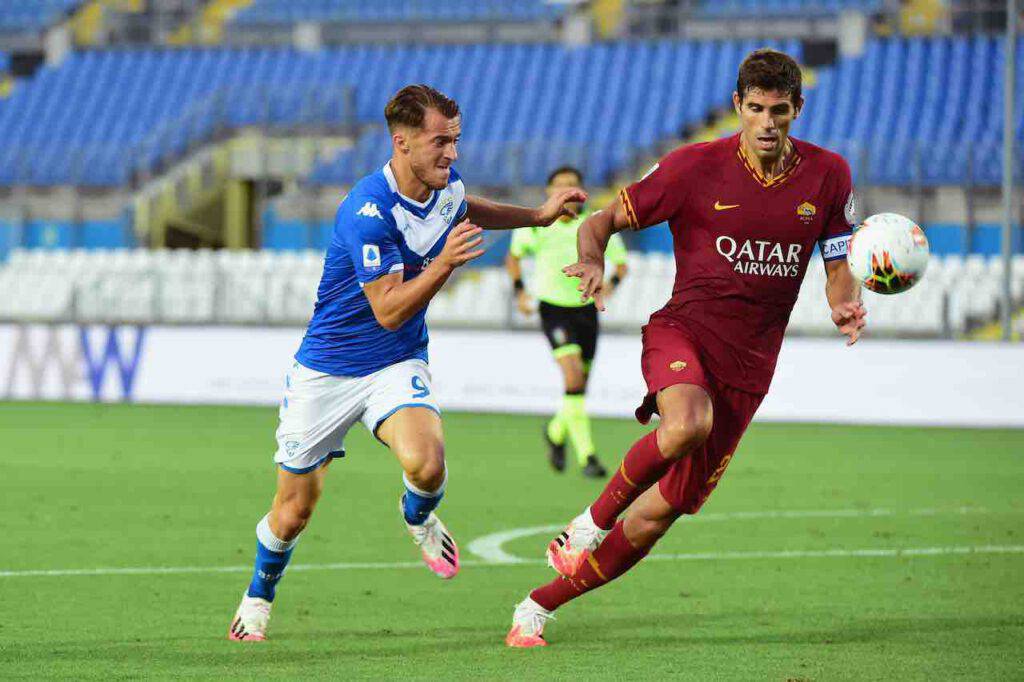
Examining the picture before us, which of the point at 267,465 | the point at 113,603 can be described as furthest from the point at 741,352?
the point at 267,465

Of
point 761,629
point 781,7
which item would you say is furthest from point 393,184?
point 781,7

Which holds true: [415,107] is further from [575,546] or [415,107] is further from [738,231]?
[575,546]

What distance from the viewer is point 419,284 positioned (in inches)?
243

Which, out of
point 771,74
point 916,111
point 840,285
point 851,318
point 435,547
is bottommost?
point 435,547

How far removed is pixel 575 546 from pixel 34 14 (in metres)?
30.5

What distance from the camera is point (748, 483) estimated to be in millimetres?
13078

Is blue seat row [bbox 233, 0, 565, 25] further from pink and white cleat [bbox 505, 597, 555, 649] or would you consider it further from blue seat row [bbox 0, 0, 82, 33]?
pink and white cleat [bbox 505, 597, 555, 649]

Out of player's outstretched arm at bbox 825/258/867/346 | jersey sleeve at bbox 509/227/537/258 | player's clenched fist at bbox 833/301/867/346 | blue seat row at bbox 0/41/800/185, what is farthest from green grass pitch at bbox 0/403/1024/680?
blue seat row at bbox 0/41/800/185

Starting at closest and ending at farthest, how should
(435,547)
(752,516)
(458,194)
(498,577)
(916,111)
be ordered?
1. (458,194)
2. (435,547)
3. (498,577)
4. (752,516)
5. (916,111)

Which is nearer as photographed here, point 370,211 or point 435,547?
point 370,211

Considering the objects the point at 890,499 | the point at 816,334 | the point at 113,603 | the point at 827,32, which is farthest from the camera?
the point at 827,32

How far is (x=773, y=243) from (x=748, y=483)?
6646 millimetres

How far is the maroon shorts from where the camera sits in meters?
6.51

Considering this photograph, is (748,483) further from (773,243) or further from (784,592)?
(773,243)
